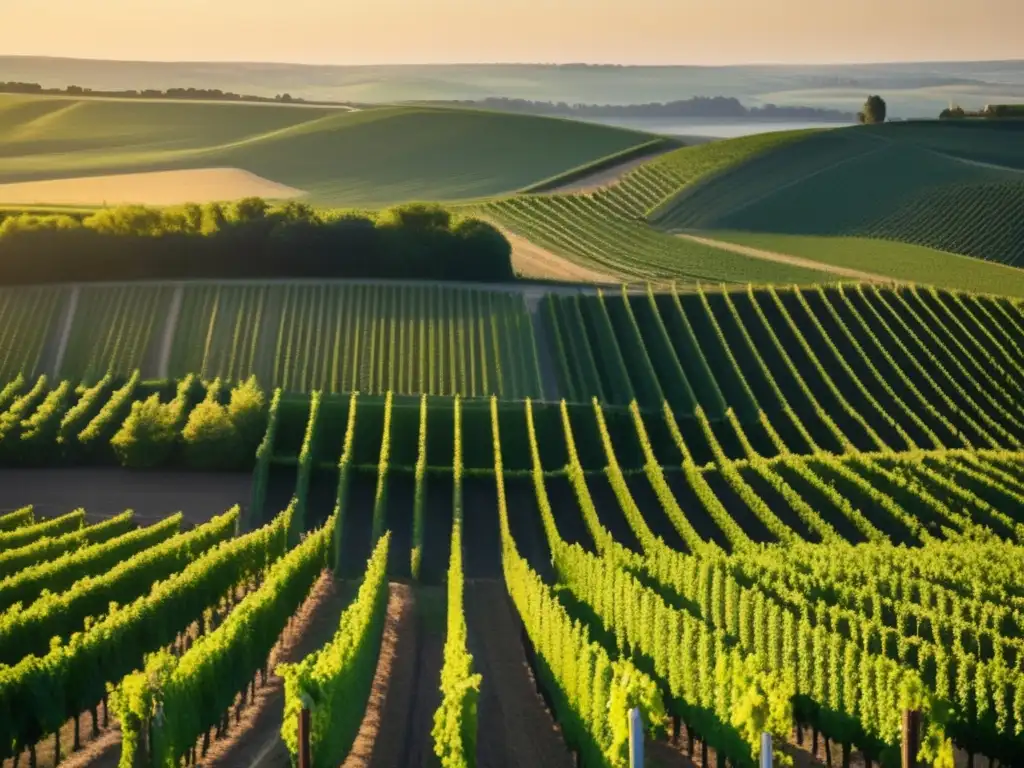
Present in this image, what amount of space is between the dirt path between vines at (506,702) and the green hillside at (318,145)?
85182 mm

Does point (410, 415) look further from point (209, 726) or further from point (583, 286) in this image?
point (209, 726)

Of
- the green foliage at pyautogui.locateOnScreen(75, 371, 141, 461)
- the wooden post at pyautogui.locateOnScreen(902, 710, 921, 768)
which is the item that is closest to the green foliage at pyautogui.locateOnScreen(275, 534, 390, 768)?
the wooden post at pyautogui.locateOnScreen(902, 710, 921, 768)

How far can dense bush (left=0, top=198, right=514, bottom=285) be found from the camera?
6919 centimetres

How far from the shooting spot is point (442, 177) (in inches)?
5197

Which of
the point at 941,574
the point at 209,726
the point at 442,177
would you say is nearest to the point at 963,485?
the point at 941,574

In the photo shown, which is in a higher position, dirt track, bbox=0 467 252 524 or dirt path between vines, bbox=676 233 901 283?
dirt path between vines, bbox=676 233 901 283

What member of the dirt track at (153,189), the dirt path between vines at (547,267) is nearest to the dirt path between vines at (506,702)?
the dirt path between vines at (547,267)

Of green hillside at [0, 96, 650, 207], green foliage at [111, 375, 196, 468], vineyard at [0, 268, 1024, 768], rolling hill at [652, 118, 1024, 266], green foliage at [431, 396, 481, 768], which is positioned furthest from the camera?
green hillside at [0, 96, 650, 207]

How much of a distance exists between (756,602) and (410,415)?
2577 centimetres

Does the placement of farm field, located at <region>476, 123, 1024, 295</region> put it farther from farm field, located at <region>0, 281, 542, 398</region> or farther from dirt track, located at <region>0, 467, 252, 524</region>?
dirt track, located at <region>0, 467, 252, 524</region>

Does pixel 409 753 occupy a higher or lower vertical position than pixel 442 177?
lower

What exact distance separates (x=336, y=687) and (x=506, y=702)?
6.77 metres

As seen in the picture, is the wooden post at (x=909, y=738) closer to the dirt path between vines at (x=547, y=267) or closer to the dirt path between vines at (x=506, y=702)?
the dirt path between vines at (x=506, y=702)

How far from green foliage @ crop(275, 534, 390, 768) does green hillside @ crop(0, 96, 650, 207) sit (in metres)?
92.8
